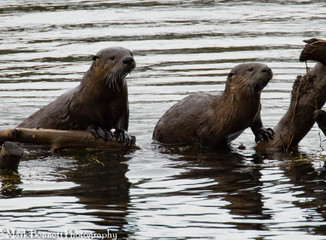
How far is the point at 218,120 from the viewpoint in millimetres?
8180

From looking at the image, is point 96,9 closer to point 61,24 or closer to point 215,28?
point 61,24

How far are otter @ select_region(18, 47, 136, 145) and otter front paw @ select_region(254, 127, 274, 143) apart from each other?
1.27m

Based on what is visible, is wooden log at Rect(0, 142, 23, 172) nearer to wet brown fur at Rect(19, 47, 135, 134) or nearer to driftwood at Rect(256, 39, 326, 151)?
wet brown fur at Rect(19, 47, 135, 134)

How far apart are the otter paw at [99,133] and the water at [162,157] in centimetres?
17

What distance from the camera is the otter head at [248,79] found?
7.68 meters

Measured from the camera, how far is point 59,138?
807 centimetres

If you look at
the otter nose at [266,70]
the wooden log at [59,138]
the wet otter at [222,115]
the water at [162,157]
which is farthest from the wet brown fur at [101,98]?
the otter nose at [266,70]

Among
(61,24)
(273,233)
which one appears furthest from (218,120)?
(61,24)

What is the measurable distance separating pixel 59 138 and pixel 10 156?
106 centimetres

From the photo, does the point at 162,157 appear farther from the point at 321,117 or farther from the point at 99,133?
the point at 321,117

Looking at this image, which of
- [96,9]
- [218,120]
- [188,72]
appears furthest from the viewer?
[96,9]

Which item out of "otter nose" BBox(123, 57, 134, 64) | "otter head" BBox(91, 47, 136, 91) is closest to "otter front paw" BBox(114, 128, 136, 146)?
"otter head" BBox(91, 47, 136, 91)

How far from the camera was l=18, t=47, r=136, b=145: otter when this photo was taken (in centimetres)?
788

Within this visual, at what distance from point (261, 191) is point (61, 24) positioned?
11229mm
